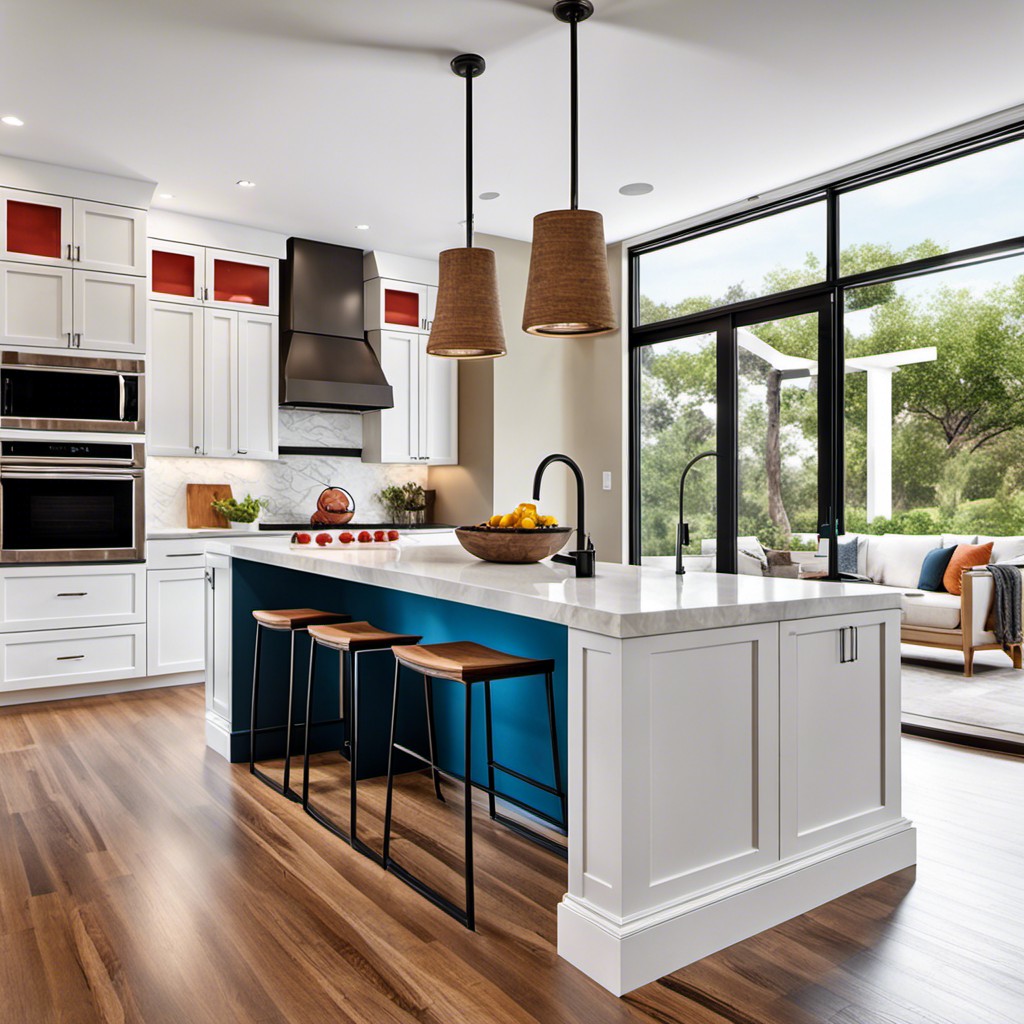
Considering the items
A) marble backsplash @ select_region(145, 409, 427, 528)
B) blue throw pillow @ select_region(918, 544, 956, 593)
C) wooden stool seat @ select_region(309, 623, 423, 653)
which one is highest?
marble backsplash @ select_region(145, 409, 427, 528)

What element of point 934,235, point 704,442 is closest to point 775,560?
point 704,442

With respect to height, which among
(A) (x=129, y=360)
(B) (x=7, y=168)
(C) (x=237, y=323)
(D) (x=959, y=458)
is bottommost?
(D) (x=959, y=458)

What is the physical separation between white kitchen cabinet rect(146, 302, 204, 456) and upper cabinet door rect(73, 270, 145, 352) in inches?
12.4

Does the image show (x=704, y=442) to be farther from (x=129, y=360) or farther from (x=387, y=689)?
(x=129, y=360)

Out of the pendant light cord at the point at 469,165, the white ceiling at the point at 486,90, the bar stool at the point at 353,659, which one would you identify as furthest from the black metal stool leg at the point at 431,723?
the white ceiling at the point at 486,90

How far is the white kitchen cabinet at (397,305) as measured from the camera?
6.20 meters

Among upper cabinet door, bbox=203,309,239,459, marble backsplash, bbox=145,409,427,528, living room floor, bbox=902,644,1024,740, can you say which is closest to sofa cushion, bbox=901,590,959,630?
living room floor, bbox=902,644,1024,740

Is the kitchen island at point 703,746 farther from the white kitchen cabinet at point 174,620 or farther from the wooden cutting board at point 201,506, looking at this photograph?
the wooden cutting board at point 201,506

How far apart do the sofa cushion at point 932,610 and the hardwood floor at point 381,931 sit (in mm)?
1350

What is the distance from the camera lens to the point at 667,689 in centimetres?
198

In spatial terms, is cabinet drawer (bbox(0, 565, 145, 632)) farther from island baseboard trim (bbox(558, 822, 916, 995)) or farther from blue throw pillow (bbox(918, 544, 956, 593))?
blue throw pillow (bbox(918, 544, 956, 593))

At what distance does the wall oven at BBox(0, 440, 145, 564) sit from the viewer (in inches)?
180

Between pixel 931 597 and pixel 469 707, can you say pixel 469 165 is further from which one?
pixel 931 597

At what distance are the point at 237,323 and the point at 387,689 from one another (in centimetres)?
320
